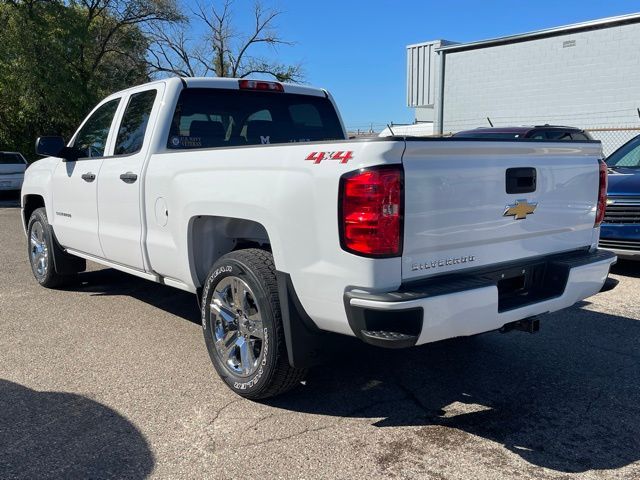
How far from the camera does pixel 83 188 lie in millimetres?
5367

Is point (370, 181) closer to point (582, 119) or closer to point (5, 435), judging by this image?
point (5, 435)

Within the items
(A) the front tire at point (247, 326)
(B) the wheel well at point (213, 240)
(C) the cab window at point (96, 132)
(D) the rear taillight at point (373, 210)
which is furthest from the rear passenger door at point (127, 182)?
(D) the rear taillight at point (373, 210)

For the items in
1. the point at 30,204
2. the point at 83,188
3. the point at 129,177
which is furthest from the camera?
the point at 30,204

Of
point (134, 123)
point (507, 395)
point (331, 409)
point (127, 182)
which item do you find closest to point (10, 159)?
point (134, 123)

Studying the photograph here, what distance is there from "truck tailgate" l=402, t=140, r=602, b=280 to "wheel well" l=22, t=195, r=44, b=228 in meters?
5.09

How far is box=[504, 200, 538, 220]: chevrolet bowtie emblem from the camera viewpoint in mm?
3333

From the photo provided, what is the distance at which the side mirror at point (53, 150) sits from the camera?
5555mm

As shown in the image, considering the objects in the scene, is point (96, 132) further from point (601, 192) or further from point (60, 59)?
point (60, 59)

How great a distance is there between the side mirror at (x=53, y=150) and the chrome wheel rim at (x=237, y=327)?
8.52ft

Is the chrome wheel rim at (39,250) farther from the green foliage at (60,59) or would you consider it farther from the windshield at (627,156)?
the green foliage at (60,59)

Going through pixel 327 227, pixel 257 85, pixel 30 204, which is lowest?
pixel 30 204

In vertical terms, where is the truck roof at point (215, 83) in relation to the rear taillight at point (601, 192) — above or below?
above

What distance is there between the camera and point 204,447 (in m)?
3.16

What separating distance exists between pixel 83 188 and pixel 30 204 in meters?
1.87
